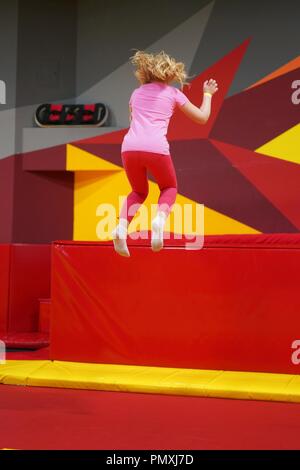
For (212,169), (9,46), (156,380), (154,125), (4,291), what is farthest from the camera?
(9,46)

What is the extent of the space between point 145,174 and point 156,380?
168 cm

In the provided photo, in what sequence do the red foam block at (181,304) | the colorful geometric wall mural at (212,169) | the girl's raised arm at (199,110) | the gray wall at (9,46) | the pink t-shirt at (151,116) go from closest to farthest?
the pink t-shirt at (151,116) < the girl's raised arm at (199,110) < the red foam block at (181,304) < the colorful geometric wall mural at (212,169) < the gray wall at (9,46)

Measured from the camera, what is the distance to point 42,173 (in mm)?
7688

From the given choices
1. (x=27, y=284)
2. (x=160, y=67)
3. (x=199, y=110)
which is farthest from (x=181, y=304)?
(x=27, y=284)

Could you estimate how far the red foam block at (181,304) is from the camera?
200 inches

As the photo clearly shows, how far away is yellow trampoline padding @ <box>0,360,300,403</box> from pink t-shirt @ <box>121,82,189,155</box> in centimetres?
177

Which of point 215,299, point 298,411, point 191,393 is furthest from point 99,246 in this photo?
point 298,411

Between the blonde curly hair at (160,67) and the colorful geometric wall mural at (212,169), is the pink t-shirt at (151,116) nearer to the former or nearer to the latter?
the blonde curly hair at (160,67)

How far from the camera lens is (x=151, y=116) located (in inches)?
148

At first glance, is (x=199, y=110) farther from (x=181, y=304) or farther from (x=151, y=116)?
(x=181, y=304)

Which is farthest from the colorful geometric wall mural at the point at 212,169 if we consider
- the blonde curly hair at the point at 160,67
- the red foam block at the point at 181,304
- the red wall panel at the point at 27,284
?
the blonde curly hair at the point at 160,67

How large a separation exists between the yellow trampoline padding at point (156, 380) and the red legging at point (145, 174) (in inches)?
56.5
